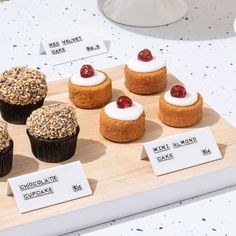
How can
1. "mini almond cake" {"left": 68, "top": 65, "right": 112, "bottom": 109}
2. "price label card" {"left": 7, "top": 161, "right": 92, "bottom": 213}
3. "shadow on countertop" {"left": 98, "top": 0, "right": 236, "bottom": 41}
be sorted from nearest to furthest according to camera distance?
"price label card" {"left": 7, "top": 161, "right": 92, "bottom": 213}, "mini almond cake" {"left": 68, "top": 65, "right": 112, "bottom": 109}, "shadow on countertop" {"left": 98, "top": 0, "right": 236, "bottom": 41}

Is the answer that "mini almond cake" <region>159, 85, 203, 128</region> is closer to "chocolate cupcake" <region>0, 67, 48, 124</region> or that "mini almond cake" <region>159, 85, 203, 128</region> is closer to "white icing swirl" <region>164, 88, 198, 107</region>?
"white icing swirl" <region>164, 88, 198, 107</region>

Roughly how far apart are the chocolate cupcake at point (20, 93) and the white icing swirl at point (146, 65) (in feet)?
0.70

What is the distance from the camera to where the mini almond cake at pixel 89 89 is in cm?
138

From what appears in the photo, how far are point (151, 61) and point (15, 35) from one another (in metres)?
0.60

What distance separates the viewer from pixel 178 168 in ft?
3.99

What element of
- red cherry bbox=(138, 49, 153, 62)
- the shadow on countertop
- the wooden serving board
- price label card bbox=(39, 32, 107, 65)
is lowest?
the shadow on countertop

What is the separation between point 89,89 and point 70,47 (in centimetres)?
36

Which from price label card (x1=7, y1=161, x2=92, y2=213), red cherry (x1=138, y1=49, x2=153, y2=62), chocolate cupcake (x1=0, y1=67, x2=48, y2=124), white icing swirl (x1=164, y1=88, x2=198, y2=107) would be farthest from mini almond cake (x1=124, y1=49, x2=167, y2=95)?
price label card (x1=7, y1=161, x2=92, y2=213)

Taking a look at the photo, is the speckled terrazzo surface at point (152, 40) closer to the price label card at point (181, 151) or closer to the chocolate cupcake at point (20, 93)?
the price label card at point (181, 151)

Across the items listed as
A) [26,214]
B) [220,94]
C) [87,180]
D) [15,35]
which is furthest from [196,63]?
[26,214]

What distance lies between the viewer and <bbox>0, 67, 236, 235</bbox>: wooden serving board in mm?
1126

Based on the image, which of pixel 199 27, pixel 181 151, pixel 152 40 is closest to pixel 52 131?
pixel 181 151

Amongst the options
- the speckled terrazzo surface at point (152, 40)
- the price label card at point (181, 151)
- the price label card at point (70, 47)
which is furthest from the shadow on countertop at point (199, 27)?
the price label card at point (181, 151)

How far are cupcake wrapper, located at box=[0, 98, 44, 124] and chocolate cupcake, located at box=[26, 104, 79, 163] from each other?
0.09 metres
